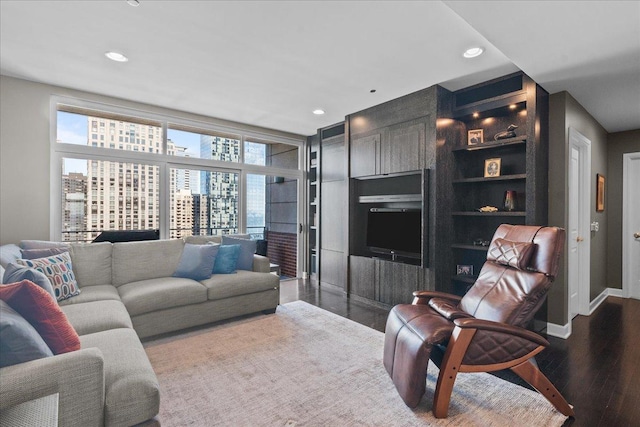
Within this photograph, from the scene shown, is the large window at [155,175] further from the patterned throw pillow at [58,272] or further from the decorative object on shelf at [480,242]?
the decorative object on shelf at [480,242]

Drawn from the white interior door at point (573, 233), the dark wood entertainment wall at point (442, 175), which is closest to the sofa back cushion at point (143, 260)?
the dark wood entertainment wall at point (442, 175)

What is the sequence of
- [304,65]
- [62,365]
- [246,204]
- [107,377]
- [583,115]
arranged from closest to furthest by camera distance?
[62,365] < [107,377] < [304,65] < [583,115] < [246,204]

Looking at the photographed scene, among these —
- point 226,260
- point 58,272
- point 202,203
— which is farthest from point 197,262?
point 202,203

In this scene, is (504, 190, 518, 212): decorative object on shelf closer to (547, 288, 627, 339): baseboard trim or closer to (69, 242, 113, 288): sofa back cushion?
(547, 288, 627, 339): baseboard trim

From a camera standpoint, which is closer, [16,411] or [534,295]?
[16,411]

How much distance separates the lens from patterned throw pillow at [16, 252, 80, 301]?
104 inches

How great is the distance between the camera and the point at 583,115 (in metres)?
3.83

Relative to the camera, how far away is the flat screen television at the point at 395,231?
388 centimetres

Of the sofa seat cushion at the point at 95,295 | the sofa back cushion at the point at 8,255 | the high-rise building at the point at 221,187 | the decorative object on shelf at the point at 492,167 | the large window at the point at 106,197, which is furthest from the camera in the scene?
the high-rise building at the point at 221,187

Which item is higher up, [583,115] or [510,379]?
[583,115]

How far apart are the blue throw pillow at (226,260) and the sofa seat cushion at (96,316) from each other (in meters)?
1.17

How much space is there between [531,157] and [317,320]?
276cm

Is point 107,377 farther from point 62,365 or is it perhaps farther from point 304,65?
point 304,65

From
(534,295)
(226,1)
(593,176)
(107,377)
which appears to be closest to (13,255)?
(107,377)
